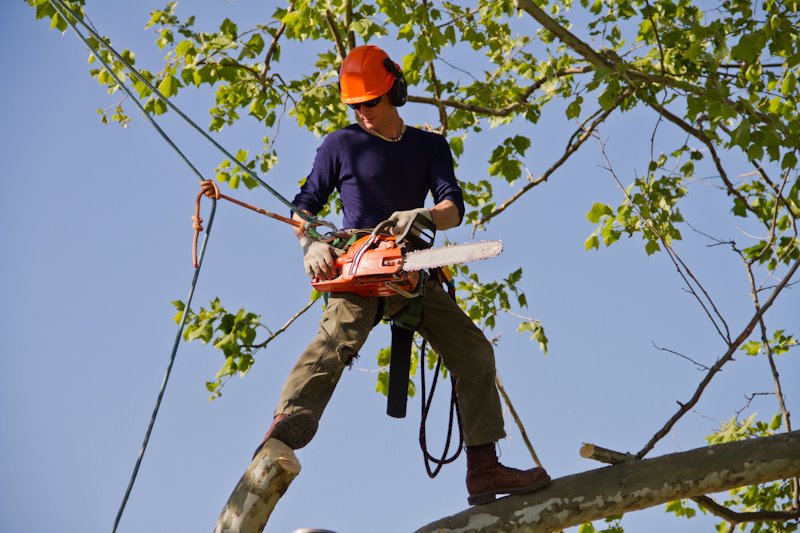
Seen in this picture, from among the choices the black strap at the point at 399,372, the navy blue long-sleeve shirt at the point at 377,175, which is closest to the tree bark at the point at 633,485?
the black strap at the point at 399,372

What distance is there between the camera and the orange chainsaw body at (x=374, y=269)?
370 cm

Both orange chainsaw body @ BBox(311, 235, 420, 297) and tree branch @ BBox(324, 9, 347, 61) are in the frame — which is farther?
tree branch @ BBox(324, 9, 347, 61)

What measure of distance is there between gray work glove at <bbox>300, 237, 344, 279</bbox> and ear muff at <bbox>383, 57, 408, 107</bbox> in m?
0.62

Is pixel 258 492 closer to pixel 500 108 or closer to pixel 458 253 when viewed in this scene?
pixel 458 253

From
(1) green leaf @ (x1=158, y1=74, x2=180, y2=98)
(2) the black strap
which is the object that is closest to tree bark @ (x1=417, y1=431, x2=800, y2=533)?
(2) the black strap

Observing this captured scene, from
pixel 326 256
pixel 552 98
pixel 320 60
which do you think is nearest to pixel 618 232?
pixel 552 98

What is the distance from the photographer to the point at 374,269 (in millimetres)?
3701

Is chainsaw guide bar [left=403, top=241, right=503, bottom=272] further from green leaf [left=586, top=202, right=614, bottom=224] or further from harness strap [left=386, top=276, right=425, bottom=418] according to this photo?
green leaf [left=586, top=202, right=614, bottom=224]

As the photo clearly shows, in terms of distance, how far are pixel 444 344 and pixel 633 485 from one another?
0.84m

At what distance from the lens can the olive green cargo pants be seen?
12.4 feet

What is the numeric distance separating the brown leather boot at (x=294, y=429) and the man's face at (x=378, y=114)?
112cm

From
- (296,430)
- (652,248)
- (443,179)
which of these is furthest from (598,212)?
(296,430)

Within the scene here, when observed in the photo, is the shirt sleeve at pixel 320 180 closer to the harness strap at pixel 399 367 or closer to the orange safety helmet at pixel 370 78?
the orange safety helmet at pixel 370 78

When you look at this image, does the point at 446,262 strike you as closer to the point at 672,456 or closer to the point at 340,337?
the point at 340,337
